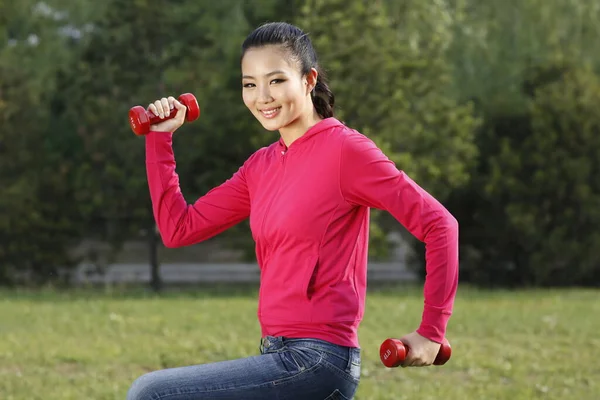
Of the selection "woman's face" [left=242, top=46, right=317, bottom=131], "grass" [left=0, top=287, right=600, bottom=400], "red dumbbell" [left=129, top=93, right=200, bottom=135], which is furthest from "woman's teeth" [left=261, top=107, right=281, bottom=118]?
"grass" [left=0, top=287, right=600, bottom=400]

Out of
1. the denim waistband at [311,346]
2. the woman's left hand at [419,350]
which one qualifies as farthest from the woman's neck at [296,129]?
the woman's left hand at [419,350]

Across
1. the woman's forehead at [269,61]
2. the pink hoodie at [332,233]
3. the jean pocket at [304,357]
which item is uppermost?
the woman's forehead at [269,61]

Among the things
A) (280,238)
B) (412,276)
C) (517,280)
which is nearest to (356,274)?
(280,238)

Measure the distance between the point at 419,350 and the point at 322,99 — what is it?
0.96 m

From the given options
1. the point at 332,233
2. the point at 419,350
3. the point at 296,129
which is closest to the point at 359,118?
the point at 296,129

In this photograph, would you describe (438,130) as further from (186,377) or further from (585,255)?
(186,377)

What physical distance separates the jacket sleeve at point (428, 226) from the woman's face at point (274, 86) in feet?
1.24

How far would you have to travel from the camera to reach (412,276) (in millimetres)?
34031

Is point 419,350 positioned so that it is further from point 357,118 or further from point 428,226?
point 357,118

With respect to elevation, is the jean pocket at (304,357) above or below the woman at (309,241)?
below

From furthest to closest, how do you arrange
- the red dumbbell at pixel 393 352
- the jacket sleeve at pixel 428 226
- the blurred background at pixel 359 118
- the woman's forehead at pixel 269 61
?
the blurred background at pixel 359 118
the woman's forehead at pixel 269 61
the jacket sleeve at pixel 428 226
the red dumbbell at pixel 393 352

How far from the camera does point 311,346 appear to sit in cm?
315

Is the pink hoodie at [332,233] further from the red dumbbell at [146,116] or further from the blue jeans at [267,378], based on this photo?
the red dumbbell at [146,116]

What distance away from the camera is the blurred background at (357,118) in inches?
1019
